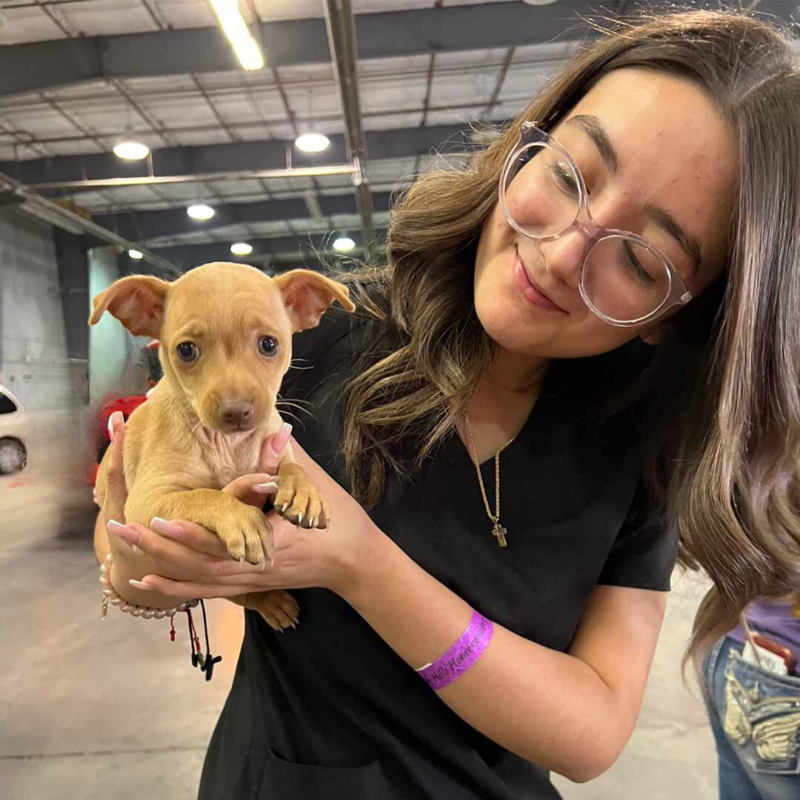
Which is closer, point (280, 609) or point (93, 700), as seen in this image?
point (280, 609)

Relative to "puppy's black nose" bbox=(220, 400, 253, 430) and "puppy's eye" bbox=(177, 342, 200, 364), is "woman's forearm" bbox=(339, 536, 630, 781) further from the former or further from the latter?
"puppy's eye" bbox=(177, 342, 200, 364)

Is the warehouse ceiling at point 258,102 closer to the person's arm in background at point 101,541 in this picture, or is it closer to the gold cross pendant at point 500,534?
the person's arm in background at point 101,541

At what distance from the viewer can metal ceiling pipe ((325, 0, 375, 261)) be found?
2.33 meters

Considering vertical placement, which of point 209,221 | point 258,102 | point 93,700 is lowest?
point 93,700

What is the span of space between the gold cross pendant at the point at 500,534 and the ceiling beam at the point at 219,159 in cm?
77

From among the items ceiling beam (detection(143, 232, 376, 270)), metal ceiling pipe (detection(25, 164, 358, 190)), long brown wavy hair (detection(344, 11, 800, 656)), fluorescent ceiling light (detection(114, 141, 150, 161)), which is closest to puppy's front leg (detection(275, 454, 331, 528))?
long brown wavy hair (detection(344, 11, 800, 656))

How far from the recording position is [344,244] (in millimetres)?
1857

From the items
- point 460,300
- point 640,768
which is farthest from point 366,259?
point 640,768

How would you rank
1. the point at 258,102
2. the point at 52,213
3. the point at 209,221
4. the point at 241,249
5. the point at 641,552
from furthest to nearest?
the point at 258,102 < the point at 52,213 < the point at 209,221 < the point at 241,249 < the point at 641,552

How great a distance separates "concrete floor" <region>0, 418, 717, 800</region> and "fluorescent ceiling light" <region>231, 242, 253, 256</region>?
1031 mm

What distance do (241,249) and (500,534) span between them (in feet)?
2.61

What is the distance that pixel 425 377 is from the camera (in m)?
1.03

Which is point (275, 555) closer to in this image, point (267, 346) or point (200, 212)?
point (267, 346)

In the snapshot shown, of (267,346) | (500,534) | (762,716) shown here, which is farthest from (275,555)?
(762,716)
